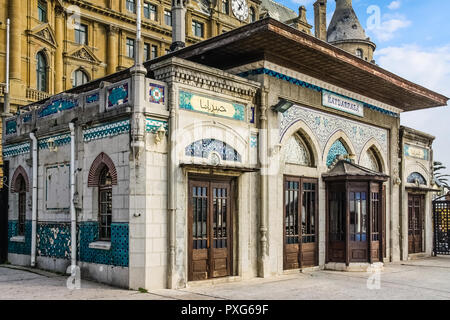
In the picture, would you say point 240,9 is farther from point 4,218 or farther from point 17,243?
point 17,243

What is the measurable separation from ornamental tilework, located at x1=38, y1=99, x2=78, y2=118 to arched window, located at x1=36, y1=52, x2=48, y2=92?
662 inches

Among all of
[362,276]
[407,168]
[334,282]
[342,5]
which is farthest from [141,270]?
[342,5]

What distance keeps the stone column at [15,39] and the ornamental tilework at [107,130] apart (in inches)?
711

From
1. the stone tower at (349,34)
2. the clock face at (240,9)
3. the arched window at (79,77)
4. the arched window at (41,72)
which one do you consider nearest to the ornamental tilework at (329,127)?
the arched window at (41,72)

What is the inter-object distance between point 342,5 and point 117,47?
63.3ft

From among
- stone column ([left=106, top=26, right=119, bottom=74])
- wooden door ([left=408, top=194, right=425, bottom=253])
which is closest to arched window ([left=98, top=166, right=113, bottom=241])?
wooden door ([left=408, top=194, right=425, bottom=253])

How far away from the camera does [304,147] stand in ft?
49.2

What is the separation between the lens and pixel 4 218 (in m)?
15.6

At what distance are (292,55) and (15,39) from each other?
786 inches

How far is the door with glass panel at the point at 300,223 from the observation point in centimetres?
1384

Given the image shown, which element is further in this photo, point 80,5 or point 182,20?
point 80,5

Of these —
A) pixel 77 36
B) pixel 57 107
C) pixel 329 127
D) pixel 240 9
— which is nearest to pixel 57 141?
pixel 57 107

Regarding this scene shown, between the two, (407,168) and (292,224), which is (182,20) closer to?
(292,224)

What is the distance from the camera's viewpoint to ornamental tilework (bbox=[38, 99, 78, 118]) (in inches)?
505
